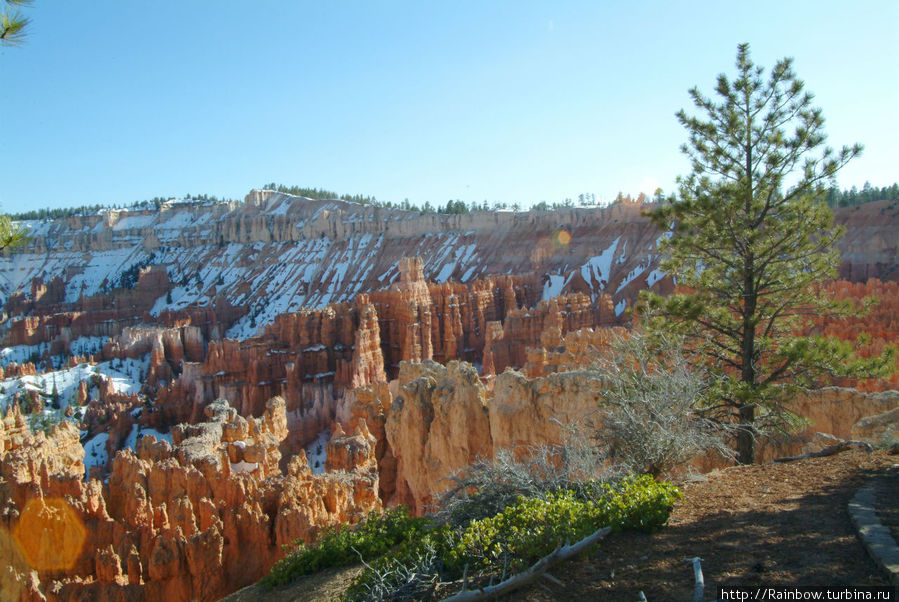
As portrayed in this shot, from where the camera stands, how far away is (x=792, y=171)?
950 centimetres

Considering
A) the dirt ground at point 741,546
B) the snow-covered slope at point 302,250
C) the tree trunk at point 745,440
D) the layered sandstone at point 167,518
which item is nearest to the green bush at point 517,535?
the dirt ground at point 741,546

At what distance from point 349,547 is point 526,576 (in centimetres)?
389

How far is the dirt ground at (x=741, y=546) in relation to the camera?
456 cm

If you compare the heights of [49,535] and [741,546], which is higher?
[741,546]

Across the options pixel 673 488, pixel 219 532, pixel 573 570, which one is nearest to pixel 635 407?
pixel 673 488

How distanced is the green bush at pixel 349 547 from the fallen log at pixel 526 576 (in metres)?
2.83

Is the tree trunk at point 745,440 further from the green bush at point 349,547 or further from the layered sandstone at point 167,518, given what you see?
the layered sandstone at point 167,518

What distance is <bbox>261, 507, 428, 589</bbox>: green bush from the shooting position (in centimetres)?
768

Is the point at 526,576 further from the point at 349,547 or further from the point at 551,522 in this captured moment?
the point at 349,547

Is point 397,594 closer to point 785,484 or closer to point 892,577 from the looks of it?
point 892,577

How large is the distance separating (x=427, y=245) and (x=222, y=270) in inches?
1627

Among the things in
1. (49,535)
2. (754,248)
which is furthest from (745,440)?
(49,535)

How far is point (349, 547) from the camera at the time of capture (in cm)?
795

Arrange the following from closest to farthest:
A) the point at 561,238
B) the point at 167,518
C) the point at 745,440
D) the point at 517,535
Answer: the point at 517,535 < the point at 745,440 < the point at 167,518 < the point at 561,238
